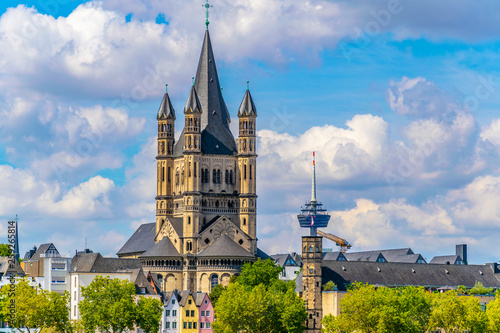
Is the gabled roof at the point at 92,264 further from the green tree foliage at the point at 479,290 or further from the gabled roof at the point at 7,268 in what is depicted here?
the green tree foliage at the point at 479,290

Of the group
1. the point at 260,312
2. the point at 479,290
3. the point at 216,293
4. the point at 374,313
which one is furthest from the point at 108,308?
the point at 479,290

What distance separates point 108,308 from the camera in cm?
15712

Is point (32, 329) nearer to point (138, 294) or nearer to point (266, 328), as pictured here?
point (138, 294)

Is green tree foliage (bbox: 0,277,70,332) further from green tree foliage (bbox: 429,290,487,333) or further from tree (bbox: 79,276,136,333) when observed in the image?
green tree foliage (bbox: 429,290,487,333)

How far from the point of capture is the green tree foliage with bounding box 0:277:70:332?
499 ft

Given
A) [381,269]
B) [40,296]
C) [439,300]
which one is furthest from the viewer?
[381,269]

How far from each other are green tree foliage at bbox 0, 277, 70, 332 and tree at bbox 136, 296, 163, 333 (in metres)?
9.70

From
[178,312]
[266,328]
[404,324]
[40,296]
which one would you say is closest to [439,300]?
→ [404,324]

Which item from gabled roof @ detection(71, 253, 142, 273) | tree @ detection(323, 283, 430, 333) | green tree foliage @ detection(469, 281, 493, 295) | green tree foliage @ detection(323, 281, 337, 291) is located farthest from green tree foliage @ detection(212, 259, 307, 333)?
green tree foliage @ detection(469, 281, 493, 295)

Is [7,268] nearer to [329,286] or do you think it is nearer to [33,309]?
[33,309]

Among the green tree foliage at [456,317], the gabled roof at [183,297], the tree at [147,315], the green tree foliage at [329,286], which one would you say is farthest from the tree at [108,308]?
the green tree foliage at [456,317]

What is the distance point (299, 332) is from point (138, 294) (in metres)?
27.4

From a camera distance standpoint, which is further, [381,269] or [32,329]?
[381,269]

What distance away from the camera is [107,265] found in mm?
196750
